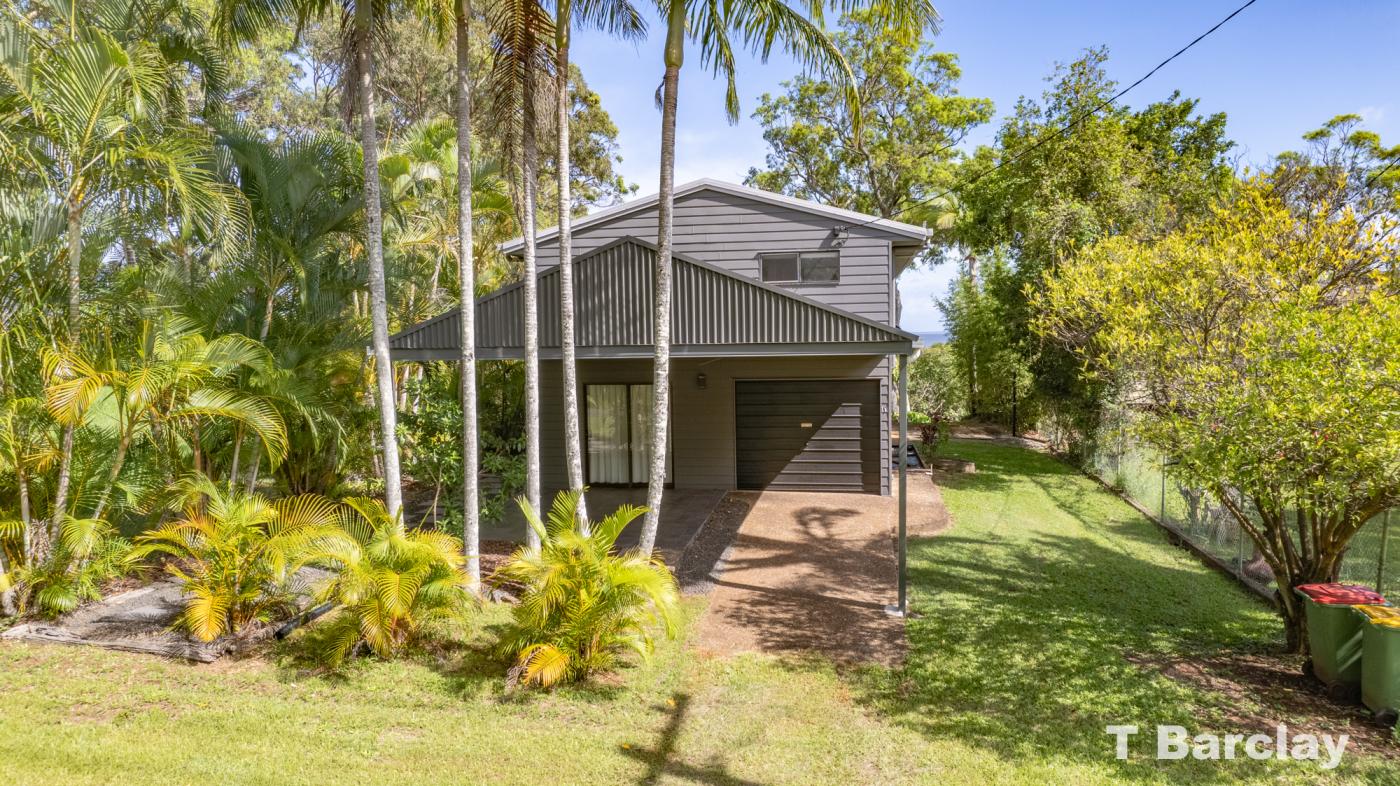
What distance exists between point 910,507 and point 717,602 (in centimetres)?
549

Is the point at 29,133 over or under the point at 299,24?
under

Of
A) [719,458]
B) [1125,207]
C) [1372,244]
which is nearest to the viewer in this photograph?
[1372,244]

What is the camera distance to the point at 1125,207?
14117 millimetres

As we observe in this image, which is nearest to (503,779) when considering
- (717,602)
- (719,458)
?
(717,602)

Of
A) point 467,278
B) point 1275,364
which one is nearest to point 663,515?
point 467,278

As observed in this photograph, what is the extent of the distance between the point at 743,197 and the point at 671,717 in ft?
28.9

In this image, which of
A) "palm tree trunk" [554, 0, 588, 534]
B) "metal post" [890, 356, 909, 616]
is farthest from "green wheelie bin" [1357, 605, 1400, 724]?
"palm tree trunk" [554, 0, 588, 534]

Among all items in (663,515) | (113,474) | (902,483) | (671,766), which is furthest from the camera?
(663,515)

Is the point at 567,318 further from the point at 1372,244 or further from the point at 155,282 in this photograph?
the point at 1372,244

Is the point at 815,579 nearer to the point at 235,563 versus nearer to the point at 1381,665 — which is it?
the point at 1381,665

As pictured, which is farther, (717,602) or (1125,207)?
(1125,207)

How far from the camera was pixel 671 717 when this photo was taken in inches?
192

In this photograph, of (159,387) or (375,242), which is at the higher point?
(375,242)

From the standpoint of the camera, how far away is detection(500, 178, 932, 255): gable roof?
11297 mm
